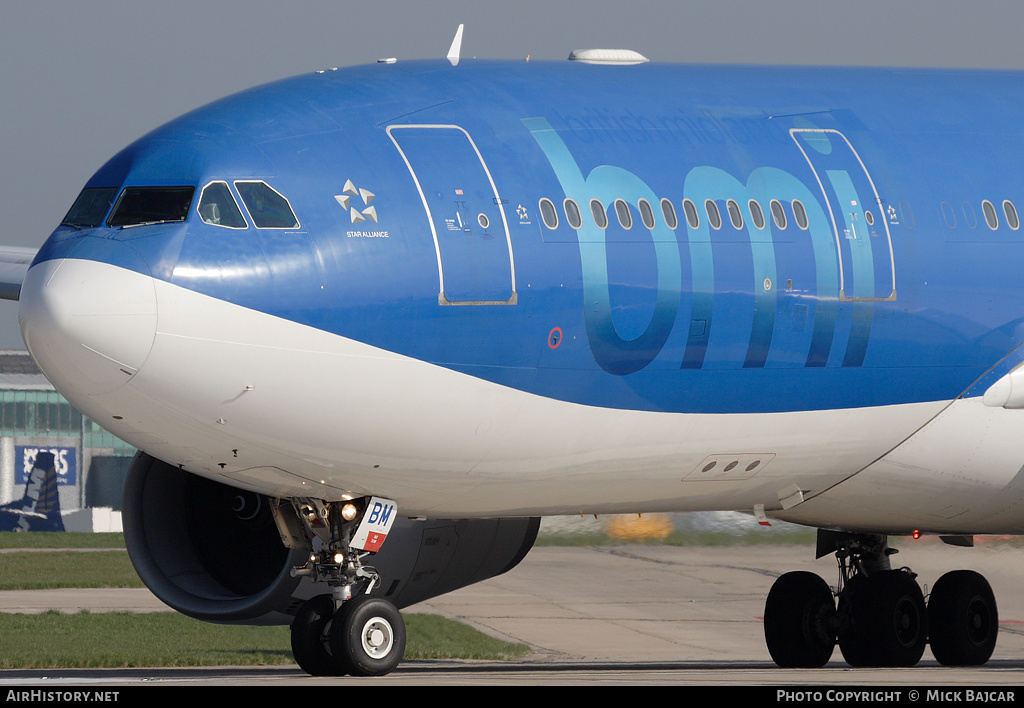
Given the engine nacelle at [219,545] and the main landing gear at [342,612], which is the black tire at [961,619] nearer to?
the engine nacelle at [219,545]

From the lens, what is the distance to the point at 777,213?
39.3ft

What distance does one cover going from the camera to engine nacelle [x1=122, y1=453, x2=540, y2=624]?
1280 centimetres

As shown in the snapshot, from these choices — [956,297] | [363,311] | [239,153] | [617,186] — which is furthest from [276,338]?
[956,297]

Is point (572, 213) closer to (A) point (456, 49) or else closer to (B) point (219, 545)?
(A) point (456, 49)

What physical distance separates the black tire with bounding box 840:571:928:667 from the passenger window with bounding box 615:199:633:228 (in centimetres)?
521

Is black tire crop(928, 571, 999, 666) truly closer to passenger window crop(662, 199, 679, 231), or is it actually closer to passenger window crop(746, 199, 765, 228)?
passenger window crop(746, 199, 765, 228)

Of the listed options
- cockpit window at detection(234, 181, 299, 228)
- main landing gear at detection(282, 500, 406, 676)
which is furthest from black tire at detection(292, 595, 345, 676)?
cockpit window at detection(234, 181, 299, 228)

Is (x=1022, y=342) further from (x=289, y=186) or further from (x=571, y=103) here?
(x=289, y=186)

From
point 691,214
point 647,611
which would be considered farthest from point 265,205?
point 647,611

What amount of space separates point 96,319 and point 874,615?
790 centimetres

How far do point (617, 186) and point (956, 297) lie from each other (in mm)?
2692

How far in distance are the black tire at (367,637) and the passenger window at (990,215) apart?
517 centimetres

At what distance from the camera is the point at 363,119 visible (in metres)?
10.8

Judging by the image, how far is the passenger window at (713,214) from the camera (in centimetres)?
1166
